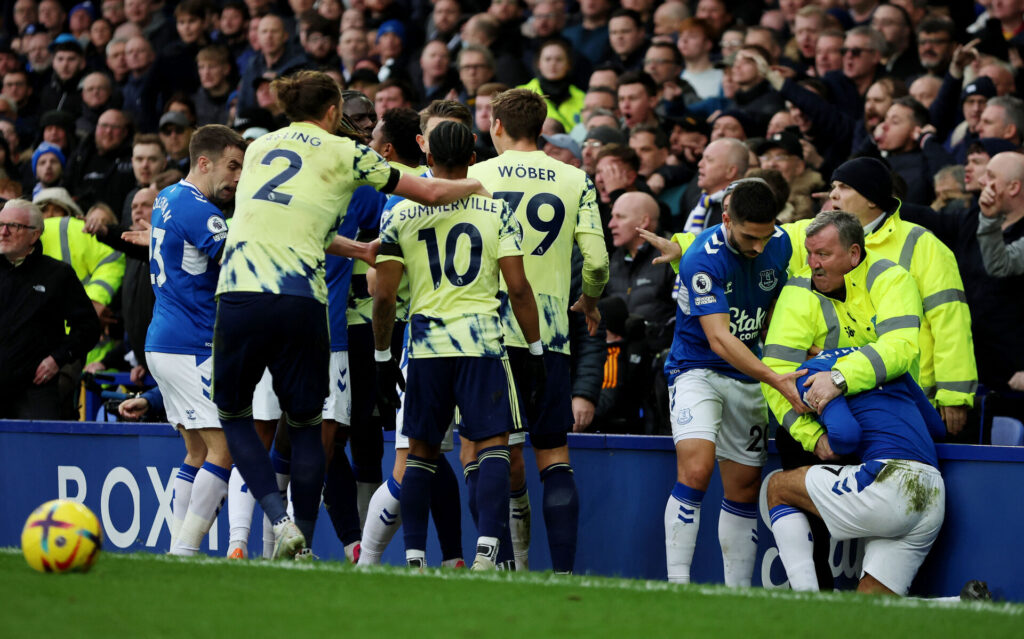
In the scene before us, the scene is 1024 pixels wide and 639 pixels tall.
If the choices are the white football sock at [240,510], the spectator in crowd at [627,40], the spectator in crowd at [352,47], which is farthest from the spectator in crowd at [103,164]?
the white football sock at [240,510]

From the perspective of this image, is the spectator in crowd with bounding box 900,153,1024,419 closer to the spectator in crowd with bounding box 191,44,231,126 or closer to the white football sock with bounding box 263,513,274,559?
the white football sock with bounding box 263,513,274,559

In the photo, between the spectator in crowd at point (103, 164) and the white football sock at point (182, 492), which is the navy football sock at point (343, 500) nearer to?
the white football sock at point (182, 492)

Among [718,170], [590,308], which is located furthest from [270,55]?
[590,308]

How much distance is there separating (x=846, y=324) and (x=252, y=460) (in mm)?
2896

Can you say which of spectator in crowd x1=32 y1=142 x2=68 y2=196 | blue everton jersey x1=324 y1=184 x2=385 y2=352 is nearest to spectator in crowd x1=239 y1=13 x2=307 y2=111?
spectator in crowd x1=32 y1=142 x2=68 y2=196

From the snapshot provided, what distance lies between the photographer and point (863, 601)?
5.41 m

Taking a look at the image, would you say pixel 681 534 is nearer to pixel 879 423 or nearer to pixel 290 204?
pixel 879 423

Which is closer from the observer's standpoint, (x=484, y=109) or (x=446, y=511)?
(x=446, y=511)

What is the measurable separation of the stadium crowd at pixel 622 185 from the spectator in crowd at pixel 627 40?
3 centimetres

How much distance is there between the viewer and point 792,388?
6438 millimetres

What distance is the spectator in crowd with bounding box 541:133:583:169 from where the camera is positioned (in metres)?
10.9

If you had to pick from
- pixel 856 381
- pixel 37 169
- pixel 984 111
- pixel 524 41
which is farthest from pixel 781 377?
pixel 37 169

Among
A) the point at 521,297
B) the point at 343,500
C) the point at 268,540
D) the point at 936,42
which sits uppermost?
the point at 936,42

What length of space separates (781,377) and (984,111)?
12.9 ft
